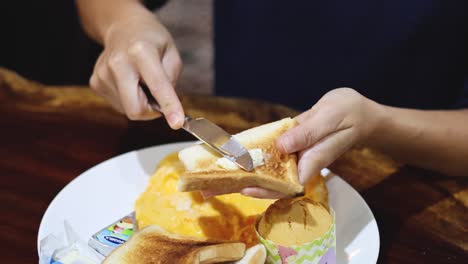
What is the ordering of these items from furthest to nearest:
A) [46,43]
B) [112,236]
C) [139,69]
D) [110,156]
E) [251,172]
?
[46,43] < [110,156] < [139,69] < [112,236] < [251,172]

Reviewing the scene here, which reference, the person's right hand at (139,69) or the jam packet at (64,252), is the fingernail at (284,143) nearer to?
the person's right hand at (139,69)

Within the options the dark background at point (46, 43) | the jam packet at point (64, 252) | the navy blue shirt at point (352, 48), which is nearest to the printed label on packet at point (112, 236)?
the jam packet at point (64, 252)

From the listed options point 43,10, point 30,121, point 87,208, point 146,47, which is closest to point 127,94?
point 146,47

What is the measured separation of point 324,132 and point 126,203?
555mm

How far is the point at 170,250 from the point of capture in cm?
111

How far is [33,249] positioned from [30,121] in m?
0.56

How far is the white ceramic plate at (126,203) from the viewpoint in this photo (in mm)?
1231

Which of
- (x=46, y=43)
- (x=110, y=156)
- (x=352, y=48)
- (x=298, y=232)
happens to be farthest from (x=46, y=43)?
(x=298, y=232)

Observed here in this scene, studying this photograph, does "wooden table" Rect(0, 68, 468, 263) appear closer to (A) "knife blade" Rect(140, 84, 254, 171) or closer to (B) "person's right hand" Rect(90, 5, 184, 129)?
(B) "person's right hand" Rect(90, 5, 184, 129)

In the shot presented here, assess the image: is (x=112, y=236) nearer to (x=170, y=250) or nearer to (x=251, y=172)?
(x=170, y=250)

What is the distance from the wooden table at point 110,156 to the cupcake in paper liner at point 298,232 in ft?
0.68

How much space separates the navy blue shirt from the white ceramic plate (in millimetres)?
497

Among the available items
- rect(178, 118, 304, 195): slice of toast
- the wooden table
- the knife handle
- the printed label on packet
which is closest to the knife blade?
rect(178, 118, 304, 195): slice of toast

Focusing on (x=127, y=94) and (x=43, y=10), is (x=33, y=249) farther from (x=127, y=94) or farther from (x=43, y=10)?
(x=43, y=10)
